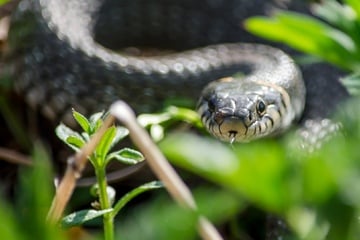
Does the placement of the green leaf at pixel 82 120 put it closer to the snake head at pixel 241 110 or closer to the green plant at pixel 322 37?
the green plant at pixel 322 37

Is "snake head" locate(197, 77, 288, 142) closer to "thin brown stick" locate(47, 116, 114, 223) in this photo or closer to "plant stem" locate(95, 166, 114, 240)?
"plant stem" locate(95, 166, 114, 240)

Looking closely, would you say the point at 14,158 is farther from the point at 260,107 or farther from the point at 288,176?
the point at 288,176

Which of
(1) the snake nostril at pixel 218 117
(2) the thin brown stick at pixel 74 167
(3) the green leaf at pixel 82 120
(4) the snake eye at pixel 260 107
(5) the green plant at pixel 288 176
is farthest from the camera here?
(4) the snake eye at pixel 260 107

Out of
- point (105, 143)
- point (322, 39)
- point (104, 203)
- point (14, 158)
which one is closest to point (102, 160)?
point (105, 143)

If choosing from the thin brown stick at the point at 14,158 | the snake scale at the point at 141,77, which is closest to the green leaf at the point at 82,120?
the snake scale at the point at 141,77

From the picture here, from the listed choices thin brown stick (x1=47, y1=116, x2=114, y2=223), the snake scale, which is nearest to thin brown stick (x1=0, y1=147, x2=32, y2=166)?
the snake scale

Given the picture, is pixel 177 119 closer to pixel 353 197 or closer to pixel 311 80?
pixel 311 80

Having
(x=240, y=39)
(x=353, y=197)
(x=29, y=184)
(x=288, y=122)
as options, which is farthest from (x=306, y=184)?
(x=240, y=39)
